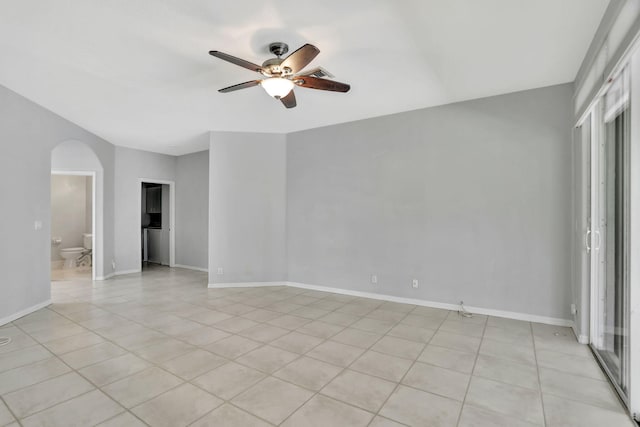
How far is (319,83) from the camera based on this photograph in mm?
2781

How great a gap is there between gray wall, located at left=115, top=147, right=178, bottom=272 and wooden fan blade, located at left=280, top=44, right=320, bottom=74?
18.4 feet

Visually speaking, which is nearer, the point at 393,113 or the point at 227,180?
the point at 393,113

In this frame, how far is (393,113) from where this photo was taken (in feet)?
14.8

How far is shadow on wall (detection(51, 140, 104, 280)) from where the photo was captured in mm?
5660

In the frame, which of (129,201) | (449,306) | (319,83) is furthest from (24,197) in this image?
(449,306)

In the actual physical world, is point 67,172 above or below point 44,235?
above

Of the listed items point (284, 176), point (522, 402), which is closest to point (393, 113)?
point (284, 176)

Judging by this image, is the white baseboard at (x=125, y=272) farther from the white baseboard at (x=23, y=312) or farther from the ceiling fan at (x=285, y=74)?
the ceiling fan at (x=285, y=74)

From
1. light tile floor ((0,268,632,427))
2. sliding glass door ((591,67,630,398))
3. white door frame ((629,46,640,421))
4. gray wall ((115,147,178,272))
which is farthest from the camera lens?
gray wall ((115,147,178,272))

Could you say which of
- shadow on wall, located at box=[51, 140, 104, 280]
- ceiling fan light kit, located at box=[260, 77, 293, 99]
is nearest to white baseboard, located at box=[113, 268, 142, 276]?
shadow on wall, located at box=[51, 140, 104, 280]

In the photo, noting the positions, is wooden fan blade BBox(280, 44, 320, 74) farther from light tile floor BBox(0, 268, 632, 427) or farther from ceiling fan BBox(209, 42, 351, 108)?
light tile floor BBox(0, 268, 632, 427)

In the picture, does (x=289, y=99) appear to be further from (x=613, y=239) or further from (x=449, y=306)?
(x=449, y=306)

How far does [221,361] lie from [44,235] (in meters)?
3.40

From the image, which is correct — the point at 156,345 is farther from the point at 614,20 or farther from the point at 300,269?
the point at 614,20
